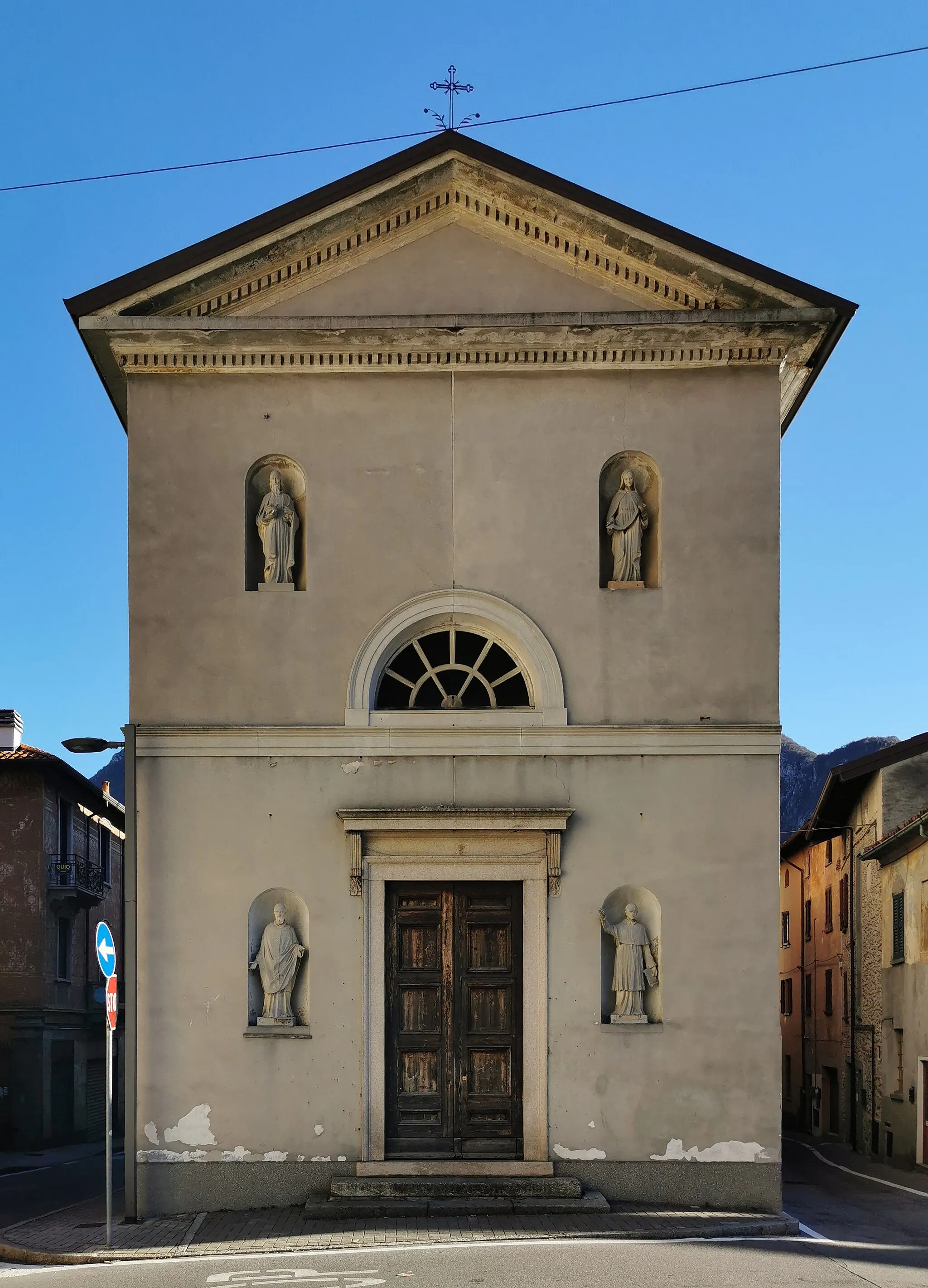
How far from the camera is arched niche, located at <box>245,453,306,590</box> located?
1530cm

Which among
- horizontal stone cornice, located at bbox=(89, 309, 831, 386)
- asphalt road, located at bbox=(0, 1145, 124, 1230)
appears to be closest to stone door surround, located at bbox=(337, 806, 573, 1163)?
asphalt road, located at bbox=(0, 1145, 124, 1230)

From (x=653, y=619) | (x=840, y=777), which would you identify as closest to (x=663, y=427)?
(x=653, y=619)

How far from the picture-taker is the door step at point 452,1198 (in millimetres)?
13680

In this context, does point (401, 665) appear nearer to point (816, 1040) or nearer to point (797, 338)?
point (797, 338)

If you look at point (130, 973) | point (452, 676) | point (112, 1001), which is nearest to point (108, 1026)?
point (112, 1001)

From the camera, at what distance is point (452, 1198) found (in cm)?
1395

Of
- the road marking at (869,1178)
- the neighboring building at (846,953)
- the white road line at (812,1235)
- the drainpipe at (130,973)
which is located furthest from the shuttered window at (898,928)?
the drainpipe at (130,973)

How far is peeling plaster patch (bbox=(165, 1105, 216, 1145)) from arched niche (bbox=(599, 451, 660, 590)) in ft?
22.0

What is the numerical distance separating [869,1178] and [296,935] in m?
14.7

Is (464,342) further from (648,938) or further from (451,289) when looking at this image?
(648,938)

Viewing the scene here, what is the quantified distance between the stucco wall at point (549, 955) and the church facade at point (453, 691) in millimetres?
33

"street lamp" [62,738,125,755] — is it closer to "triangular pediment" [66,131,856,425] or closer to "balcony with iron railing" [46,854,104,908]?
"triangular pediment" [66,131,856,425]

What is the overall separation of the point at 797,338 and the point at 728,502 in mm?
1873

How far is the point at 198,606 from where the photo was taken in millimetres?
15086
